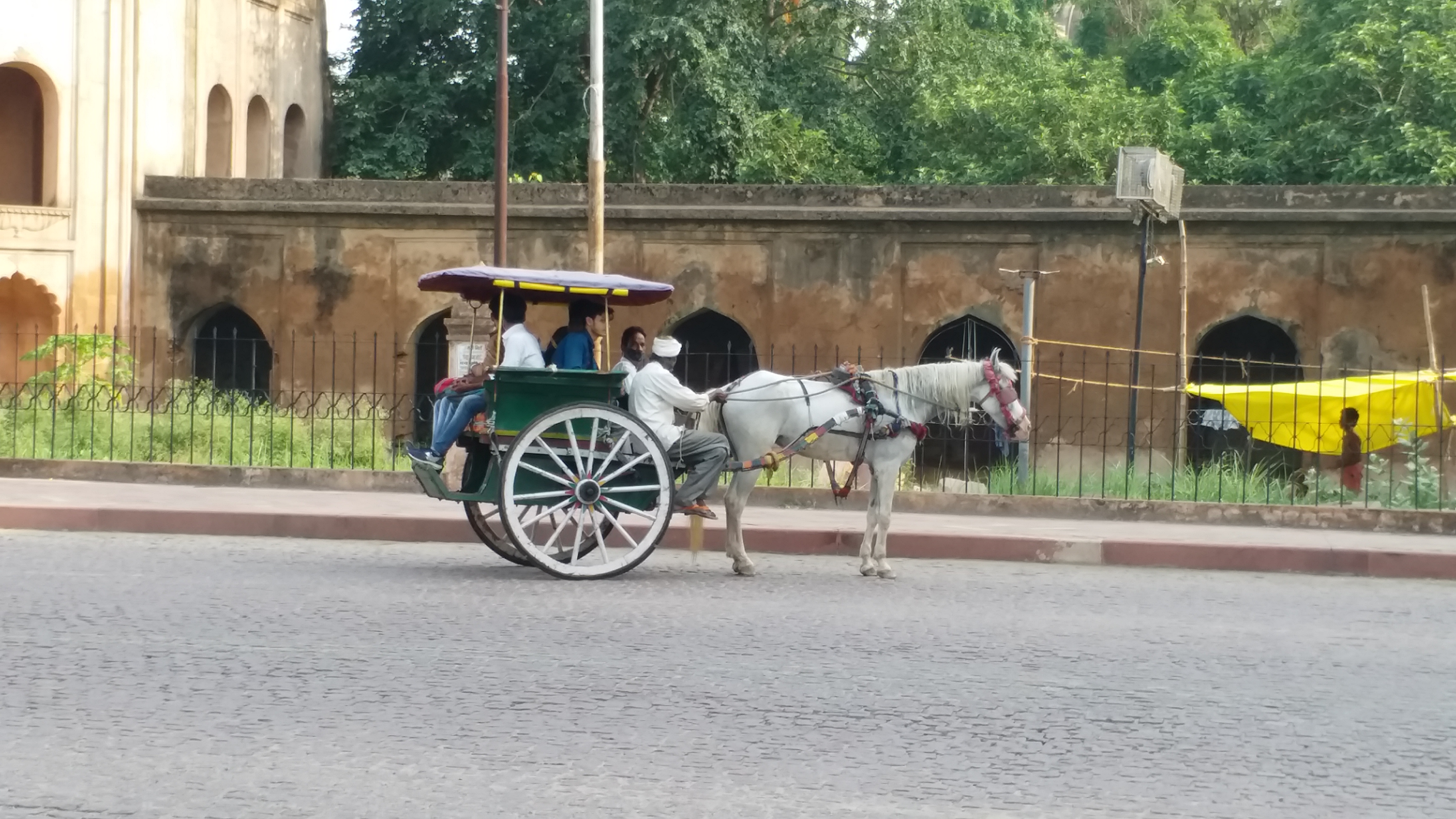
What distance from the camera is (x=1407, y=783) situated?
16.7ft

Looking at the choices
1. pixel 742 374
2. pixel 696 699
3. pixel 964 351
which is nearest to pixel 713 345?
pixel 742 374

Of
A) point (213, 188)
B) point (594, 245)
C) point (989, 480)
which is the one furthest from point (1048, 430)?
point (213, 188)

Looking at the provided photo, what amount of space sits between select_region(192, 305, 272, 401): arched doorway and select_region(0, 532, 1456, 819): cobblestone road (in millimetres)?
16604

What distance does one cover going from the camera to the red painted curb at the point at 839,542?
11211 millimetres

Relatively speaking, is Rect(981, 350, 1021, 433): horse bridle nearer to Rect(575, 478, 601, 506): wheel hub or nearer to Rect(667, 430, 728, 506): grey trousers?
Rect(667, 430, 728, 506): grey trousers

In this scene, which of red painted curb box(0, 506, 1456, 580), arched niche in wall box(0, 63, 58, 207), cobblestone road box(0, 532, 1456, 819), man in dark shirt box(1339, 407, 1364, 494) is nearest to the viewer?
cobblestone road box(0, 532, 1456, 819)

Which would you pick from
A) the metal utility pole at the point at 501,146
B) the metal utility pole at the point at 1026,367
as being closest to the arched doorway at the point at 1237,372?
the metal utility pole at the point at 1026,367

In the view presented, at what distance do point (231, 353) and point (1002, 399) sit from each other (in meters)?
19.0

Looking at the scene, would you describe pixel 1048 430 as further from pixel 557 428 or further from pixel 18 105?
pixel 18 105

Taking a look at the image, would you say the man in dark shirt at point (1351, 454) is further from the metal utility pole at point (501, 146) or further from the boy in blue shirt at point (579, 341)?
the metal utility pole at point (501, 146)

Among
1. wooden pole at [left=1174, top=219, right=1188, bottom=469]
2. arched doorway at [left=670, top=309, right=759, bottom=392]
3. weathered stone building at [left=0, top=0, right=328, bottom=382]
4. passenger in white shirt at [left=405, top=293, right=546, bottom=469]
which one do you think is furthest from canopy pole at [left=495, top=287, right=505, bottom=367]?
weathered stone building at [left=0, top=0, right=328, bottom=382]

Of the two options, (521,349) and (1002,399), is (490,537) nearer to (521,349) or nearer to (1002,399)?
(521,349)

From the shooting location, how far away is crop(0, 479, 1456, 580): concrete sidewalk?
11.2 m

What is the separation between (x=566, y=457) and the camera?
9.38 meters
